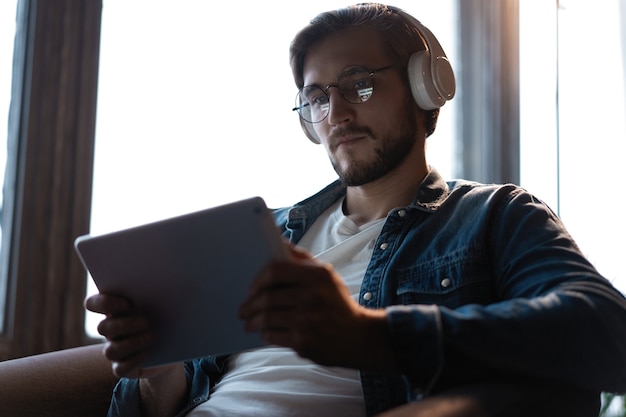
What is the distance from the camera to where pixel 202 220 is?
993 mm

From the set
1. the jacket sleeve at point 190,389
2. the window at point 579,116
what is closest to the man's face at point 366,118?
the jacket sleeve at point 190,389

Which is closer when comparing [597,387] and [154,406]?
[597,387]

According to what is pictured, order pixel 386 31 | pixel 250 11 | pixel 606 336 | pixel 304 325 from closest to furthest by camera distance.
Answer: pixel 304 325 → pixel 606 336 → pixel 386 31 → pixel 250 11

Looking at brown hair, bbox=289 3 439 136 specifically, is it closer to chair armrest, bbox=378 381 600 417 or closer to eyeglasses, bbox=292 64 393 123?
eyeglasses, bbox=292 64 393 123

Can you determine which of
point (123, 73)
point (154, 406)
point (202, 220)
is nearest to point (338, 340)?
point (202, 220)

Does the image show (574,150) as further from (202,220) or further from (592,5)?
(202,220)

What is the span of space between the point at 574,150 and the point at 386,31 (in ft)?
4.35

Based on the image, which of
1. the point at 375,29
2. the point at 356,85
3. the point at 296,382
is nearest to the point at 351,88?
the point at 356,85

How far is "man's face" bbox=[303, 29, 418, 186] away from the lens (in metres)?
1.56

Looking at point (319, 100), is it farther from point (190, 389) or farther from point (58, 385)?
point (58, 385)

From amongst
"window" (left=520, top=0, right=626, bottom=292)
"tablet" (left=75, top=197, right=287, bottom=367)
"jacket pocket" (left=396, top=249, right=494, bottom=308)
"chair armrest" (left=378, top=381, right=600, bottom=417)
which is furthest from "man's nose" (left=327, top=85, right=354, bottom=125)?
"window" (left=520, top=0, right=626, bottom=292)

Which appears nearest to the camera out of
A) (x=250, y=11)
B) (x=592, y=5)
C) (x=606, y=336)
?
(x=606, y=336)

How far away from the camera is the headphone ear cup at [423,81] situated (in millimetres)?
1538

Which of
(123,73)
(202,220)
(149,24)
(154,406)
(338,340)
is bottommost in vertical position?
(154,406)
